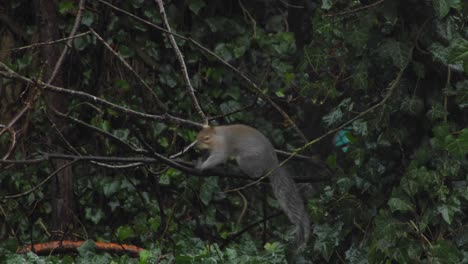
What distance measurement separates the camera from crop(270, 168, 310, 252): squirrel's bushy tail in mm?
4520

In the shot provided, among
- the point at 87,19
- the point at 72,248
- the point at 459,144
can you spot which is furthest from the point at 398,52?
the point at 87,19

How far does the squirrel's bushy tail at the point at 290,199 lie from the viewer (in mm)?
4520

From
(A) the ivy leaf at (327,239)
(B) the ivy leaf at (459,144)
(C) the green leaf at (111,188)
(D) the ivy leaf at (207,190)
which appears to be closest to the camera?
(B) the ivy leaf at (459,144)

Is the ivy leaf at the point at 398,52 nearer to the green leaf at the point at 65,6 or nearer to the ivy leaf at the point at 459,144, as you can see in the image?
the ivy leaf at the point at 459,144

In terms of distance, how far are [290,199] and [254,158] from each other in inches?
21.2

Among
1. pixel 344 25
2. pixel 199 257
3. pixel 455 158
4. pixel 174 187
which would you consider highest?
pixel 344 25

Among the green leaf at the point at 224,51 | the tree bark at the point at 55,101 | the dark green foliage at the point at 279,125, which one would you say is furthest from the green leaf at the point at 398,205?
the tree bark at the point at 55,101

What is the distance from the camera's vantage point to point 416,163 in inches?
143

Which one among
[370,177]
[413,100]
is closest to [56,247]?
[370,177]

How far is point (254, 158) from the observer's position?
5250 mm

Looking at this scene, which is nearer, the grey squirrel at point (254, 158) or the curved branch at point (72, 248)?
the curved branch at point (72, 248)

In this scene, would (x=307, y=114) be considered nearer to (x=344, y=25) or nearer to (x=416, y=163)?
(x=344, y=25)

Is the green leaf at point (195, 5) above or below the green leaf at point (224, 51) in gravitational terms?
above

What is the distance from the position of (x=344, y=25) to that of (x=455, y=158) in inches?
31.3
